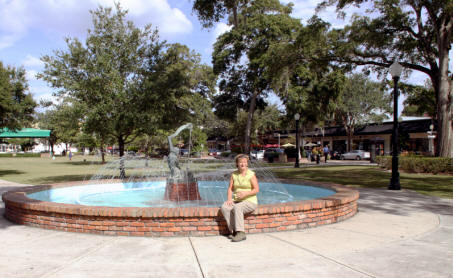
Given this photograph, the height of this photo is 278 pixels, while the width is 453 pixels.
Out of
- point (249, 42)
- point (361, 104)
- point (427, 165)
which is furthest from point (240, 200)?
point (361, 104)

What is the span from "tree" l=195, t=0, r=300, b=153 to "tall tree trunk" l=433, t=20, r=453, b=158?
11.8 meters

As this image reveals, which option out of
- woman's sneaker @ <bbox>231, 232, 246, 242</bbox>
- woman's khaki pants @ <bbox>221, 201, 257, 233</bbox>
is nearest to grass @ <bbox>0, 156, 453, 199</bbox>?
woman's khaki pants @ <bbox>221, 201, 257, 233</bbox>

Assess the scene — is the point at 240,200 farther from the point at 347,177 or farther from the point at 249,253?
the point at 347,177

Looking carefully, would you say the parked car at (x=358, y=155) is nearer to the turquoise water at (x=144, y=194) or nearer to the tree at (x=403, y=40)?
the tree at (x=403, y=40)

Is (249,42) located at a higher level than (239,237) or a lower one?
higher

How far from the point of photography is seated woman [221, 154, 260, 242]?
575 centimetres

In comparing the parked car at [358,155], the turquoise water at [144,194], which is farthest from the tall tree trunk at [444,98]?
the parked car at [358,155]

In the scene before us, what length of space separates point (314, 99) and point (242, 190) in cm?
2810

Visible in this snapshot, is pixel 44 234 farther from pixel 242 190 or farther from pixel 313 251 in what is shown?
pixel 313 251

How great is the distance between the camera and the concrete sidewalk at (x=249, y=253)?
430 cm

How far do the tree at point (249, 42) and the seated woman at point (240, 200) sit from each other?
68.6ft

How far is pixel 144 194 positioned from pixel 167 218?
633 centimetres

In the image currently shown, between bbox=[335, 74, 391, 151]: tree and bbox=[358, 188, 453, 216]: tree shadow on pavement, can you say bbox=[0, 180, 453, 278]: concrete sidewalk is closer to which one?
bbox=[358, 188, 453, 216]: tree shadow on pavement

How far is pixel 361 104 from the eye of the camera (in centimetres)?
4862
